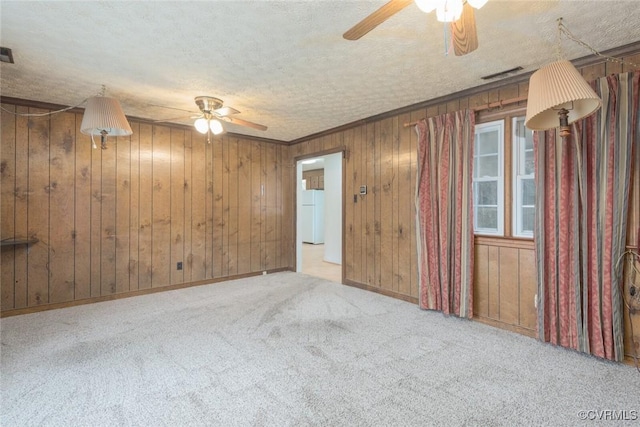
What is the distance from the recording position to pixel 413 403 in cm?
197

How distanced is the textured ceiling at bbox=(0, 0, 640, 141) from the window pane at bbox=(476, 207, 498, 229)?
4.26 ft

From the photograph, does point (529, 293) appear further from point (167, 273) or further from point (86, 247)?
point (86, 247)

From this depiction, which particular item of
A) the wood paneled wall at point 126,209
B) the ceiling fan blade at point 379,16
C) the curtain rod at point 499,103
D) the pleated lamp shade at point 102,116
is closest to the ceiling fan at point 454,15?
the ceiling fan blade at point 379,16

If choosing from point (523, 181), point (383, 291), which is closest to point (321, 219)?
point (383, 291)

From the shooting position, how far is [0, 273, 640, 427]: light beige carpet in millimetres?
1876

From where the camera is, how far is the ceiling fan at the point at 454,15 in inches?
56.7

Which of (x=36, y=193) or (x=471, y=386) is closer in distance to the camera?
(x=471, y=386)

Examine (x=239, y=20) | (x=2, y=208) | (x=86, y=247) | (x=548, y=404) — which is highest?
(x=239, y=20)

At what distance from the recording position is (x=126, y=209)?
14.2 feet

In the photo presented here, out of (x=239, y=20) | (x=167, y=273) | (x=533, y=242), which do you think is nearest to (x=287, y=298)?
(x=167, y=273)

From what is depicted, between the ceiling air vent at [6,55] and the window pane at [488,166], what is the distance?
14.0ft

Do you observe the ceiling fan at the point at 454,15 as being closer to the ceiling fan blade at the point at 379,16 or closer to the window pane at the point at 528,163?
the ceiling fan blade at the point at 379,16

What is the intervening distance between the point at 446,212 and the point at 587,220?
3.92 feet

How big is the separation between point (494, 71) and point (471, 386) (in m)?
2.62
